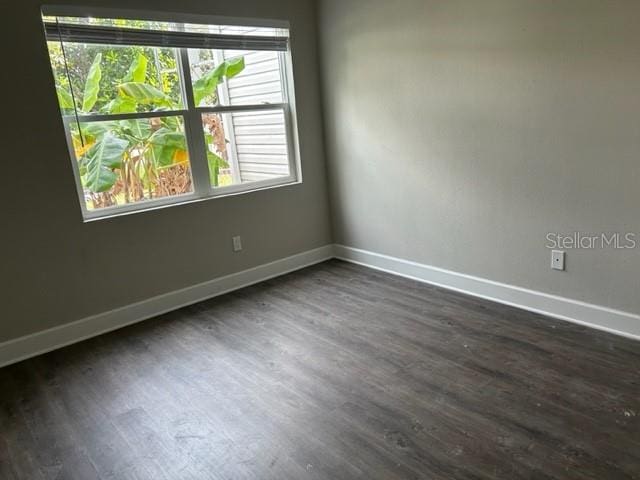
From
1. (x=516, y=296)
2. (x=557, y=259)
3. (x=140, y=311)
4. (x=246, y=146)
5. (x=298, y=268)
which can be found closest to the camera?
(x=557, y=259)

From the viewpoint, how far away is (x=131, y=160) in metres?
3.30

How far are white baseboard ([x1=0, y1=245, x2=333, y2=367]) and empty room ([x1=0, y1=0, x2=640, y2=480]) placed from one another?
0.02 metres

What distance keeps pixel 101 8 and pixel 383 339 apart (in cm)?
276

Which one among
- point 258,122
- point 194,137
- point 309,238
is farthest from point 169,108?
point 309,238

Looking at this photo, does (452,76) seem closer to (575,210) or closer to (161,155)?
(575,210)

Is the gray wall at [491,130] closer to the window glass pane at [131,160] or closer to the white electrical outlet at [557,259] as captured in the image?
the white electrical outlet at [557,259]

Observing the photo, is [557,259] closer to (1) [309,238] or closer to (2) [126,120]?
(1) [309,238]

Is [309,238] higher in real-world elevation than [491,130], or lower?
lower

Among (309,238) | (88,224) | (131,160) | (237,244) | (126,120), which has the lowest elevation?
(309,238)

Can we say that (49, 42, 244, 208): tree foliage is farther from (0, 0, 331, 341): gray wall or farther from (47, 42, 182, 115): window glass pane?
(0, 0, 331, 341): gray wall

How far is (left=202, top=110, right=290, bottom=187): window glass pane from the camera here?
3703mm

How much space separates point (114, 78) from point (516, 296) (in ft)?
10.2

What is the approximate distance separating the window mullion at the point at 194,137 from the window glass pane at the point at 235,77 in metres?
0.06

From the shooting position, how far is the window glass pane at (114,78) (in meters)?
2.93
